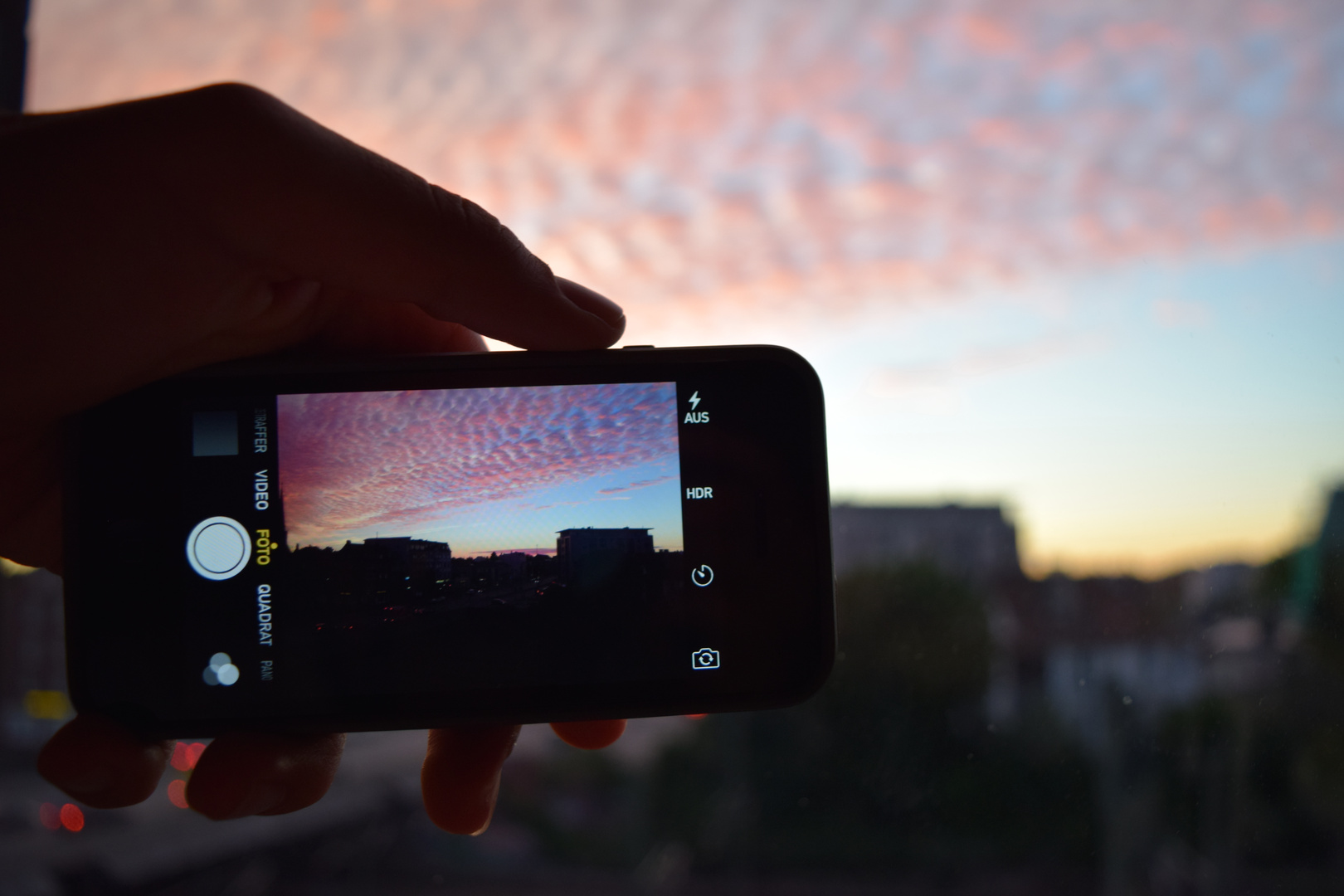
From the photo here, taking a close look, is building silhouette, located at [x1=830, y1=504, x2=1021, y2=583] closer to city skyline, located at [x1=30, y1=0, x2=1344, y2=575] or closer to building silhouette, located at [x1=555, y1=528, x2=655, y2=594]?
city skyline, located at [x1=30, y1=0, x2=1344, y2=575]

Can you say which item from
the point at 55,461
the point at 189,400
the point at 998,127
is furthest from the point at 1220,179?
the point at 55,461

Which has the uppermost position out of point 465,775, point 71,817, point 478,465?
point 478,465

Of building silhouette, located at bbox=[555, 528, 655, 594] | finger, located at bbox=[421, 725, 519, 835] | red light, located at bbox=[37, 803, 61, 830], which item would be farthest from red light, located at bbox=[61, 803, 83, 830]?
building silhouette, located at bbox=[555, 528, 655, 594]

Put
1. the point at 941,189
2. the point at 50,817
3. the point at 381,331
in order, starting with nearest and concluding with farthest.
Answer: the point at 381,331 → the point at 941,189 → the point at 50,817

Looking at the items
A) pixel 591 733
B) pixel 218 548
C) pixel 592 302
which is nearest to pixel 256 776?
pixel 218 548

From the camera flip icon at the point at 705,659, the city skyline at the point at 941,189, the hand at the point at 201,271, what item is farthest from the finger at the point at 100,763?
the city skyline at the point at 941,189

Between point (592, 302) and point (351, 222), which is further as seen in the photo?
point (592, 302)

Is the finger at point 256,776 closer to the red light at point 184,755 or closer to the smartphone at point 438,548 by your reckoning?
the smartphone at point 438,548

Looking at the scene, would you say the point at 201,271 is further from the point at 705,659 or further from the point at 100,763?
the point at 705,659
